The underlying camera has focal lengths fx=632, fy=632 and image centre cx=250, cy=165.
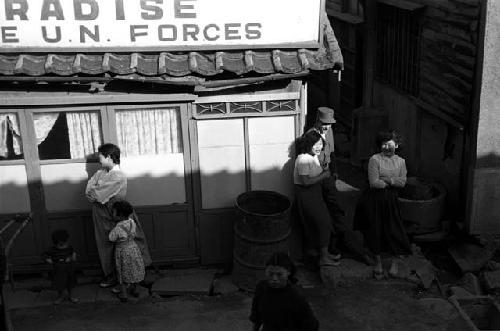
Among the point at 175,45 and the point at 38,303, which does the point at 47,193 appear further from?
the point at 175,45

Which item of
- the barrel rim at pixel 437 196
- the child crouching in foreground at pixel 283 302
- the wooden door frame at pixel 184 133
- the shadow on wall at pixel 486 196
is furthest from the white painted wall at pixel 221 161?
the shadow on wall at pixel 486 196

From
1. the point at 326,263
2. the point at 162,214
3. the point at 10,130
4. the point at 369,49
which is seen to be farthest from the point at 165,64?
the point at 369,49

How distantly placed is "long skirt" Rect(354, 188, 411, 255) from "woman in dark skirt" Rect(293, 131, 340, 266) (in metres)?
0.48

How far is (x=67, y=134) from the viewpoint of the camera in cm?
845

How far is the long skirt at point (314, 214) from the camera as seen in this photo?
8.45 m

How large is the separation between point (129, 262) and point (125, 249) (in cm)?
18

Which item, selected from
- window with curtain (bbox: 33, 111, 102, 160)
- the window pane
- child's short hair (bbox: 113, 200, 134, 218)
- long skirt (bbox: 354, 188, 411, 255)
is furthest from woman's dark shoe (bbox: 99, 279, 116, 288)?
long skirt (bbox: 354, 188, 411, 255)

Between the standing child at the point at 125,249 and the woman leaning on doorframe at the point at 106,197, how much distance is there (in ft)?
0.62

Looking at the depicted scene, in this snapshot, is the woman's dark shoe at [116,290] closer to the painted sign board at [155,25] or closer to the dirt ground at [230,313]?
Result: the dirt ground at [230,313]

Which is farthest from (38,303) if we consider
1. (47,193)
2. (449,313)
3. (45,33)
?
(449,313)

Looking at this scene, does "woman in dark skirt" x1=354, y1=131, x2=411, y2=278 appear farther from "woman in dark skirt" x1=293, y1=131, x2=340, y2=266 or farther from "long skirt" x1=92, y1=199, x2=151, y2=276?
"long skirt" x1=92, y1=199, x2=151, y2=276

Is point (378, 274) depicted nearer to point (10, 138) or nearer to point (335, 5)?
point (10, 138)

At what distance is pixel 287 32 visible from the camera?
8117 millimetres

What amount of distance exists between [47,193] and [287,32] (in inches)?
153
